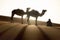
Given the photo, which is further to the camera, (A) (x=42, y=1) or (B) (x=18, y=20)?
(A) (x=42, y=1)

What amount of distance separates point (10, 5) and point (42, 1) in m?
0.39

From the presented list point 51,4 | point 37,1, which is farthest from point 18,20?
point 51,4

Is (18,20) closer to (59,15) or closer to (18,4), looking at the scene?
(18,4)

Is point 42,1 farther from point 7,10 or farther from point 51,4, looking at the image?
point 7,10

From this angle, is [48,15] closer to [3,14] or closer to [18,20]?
[18,20]

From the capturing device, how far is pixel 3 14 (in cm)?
162

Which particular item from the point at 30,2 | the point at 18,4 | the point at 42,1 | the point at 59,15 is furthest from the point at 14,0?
the point at 59,15

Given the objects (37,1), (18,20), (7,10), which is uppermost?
(37,1)

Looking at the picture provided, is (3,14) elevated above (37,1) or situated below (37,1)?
below

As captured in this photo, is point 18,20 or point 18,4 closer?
point 18,20

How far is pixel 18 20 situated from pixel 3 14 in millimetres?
206

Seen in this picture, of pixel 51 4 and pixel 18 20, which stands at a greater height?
pixel 51 4

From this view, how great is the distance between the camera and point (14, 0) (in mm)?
1694

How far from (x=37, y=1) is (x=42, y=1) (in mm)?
62
